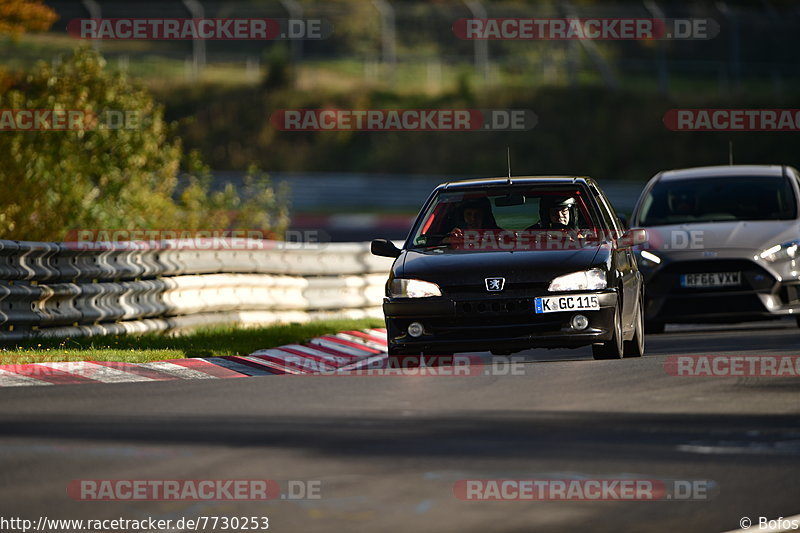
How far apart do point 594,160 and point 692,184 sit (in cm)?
3431

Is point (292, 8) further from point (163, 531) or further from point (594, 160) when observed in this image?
point (163, 531)

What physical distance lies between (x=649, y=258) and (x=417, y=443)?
785 centimetres

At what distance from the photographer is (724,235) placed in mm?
16109

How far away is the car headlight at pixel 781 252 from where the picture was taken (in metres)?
15.8

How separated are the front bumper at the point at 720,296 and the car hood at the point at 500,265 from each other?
3090 millimetres

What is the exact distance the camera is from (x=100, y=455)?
8.26m

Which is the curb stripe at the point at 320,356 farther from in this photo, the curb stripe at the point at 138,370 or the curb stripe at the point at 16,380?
the curb stripe at the point at 16,380

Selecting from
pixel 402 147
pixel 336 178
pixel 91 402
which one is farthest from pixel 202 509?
pixel 402 147

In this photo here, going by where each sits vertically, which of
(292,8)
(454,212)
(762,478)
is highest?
(292,8)

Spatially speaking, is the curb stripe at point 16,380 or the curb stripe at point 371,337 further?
the curb stripe at point 371,337

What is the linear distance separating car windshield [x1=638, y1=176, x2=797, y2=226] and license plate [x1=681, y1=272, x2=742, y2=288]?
103cm

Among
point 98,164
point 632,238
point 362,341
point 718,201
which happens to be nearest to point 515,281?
point 632,238

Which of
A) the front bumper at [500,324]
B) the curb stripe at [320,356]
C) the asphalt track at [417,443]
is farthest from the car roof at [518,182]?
the asphalt track at [417,443]

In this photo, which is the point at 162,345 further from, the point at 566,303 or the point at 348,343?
the point at 566,303
